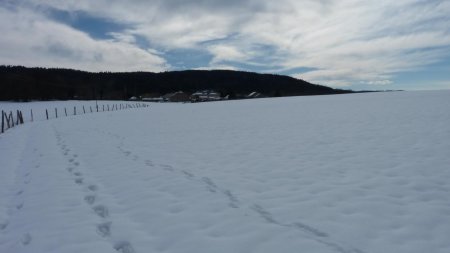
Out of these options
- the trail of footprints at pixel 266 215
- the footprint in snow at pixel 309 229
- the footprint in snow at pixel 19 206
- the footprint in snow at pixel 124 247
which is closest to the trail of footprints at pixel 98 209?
the footprint in snow at pixel 124 247

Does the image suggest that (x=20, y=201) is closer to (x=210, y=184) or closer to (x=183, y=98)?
A: (x=210, y=184)

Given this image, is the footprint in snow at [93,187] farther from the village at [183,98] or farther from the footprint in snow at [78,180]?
the village at [183,98]

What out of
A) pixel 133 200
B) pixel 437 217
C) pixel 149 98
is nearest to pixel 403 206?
pixel 437 217

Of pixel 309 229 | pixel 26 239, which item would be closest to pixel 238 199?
pixel 309 229

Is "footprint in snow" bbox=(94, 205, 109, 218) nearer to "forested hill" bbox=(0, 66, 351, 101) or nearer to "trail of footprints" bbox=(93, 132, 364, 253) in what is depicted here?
"trail of footprints" bbox=(93, 132, 364, 253)

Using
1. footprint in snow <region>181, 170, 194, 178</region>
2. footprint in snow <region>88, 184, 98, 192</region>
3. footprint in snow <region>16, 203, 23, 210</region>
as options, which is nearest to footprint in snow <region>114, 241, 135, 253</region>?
footprint in snow <region>16, 203, 23, 210</region>

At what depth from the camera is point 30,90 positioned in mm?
118062

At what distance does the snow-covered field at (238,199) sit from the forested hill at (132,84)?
12800 centimetres

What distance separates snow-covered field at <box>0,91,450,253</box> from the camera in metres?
5.57

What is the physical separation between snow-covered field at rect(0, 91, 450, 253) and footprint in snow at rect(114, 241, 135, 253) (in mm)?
17

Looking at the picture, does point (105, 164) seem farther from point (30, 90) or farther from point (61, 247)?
point (30, 90)

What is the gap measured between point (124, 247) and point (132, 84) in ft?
619

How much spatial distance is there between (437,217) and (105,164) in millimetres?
9483

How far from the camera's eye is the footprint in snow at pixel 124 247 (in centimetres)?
548
